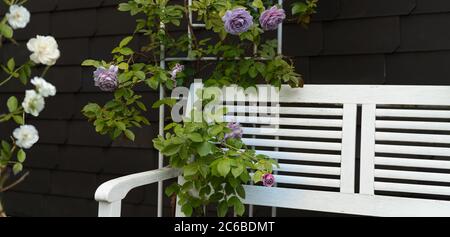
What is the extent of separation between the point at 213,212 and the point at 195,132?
29.6 inches

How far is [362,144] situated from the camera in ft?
4.78

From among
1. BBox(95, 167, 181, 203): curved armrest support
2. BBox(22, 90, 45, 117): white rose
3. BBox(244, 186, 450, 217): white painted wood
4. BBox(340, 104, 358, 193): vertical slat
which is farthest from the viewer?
BBox(340, 104, 358, 193): vertical slat

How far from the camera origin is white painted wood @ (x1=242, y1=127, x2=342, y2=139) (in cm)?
150

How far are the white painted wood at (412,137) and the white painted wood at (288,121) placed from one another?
131 millimetres

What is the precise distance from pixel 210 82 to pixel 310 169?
0.44 m

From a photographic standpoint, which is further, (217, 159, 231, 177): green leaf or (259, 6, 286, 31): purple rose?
(259, 6, 286, 31): purple rose

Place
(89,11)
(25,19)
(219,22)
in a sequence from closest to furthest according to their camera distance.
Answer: (25,19) → (219,22) → (89,11)

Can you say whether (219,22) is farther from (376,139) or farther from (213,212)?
(213,212)

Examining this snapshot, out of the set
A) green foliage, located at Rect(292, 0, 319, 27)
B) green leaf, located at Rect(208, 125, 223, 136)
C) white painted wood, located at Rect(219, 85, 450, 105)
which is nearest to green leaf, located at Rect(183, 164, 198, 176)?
green leaf, located at Rect(208, 125, 223, 136)

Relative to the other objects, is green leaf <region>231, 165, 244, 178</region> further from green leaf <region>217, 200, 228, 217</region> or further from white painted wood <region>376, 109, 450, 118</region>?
white painted wood <region>376, 109, 450, 118</region>

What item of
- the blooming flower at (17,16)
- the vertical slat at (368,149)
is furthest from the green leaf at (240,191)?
the blooming flower at (17,16)

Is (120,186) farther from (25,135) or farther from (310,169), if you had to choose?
(310,169)

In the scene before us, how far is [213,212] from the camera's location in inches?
80.8

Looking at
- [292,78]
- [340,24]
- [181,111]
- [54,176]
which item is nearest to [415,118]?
[292,78]
